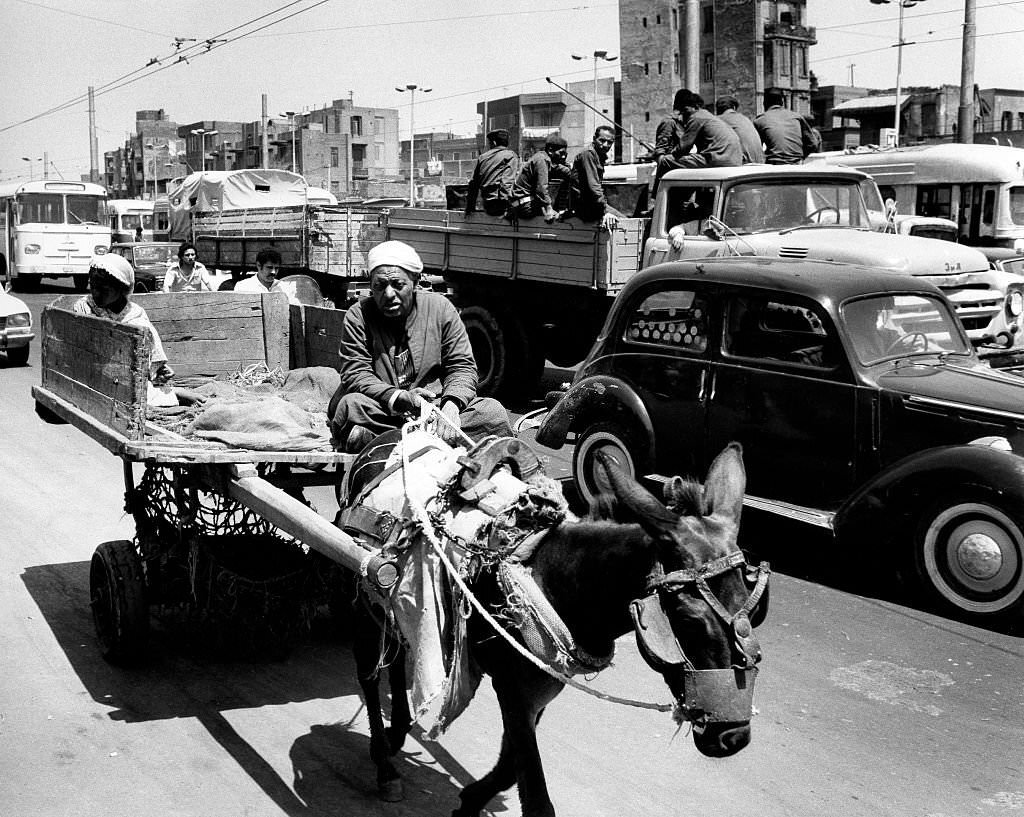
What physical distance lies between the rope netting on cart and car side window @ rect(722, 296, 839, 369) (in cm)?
342

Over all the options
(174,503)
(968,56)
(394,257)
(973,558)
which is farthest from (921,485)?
(968,56)

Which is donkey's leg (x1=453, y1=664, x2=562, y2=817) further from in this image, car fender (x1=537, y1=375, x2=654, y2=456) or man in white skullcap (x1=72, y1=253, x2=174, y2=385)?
car fender (x1=537, y1=375, x2=654, y2=456)

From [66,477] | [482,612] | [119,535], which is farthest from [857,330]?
[66,477]

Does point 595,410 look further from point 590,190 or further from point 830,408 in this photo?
point 590,190

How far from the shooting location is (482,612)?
3535 millimetres

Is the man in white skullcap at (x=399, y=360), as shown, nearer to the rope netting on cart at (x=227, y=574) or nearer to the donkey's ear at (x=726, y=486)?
the rope netting on cart at (x=227, y=574)

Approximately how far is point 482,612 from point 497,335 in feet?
33.8

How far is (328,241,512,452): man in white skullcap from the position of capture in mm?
5039

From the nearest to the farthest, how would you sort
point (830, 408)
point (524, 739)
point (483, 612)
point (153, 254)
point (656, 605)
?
point (656, 605), point (483, 612), point (524, 739), point (830, 408), point (153, 254)

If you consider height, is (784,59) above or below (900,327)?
above

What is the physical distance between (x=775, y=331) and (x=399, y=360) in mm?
3444

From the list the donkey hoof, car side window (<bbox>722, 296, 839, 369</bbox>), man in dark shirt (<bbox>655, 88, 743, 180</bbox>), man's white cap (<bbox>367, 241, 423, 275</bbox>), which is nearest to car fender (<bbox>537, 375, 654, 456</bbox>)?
car side window (<bbox>722, 296, 839, 369</bbox>)

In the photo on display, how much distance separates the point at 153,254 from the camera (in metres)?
29.6

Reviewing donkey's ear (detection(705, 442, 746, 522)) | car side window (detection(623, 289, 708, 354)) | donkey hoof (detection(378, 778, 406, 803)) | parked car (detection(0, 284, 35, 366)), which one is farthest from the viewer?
parked car (detection(0, 284, 35, 366))
